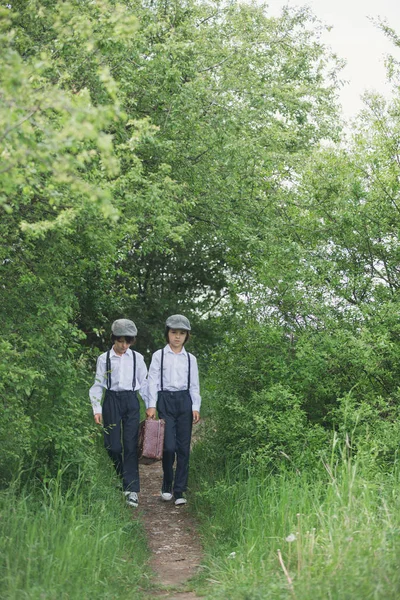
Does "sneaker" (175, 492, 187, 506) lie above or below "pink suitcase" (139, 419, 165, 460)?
below

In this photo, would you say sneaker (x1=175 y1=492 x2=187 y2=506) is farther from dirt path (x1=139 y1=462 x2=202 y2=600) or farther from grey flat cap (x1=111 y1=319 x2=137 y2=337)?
grey flat cap (x1=111 y1=319 x2=137 y2=337)

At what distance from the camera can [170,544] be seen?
7484mm

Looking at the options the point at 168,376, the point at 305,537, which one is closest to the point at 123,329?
the point at 168,376

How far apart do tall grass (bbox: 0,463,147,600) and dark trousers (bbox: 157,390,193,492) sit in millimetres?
1361

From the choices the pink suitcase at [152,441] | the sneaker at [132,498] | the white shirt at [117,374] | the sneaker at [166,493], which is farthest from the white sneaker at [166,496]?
the white shirt at [117,374]

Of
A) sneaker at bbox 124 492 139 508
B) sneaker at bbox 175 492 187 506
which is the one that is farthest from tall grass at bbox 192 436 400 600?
sneaker at bbox 124 492 139 508

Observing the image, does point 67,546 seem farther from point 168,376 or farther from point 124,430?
point 168,376

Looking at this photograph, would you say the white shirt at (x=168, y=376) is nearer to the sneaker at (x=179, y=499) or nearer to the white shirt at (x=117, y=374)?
the white shirt at (x=117, y=374)

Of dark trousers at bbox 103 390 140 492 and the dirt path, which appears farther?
dark trousers at bbox 103 390 140 492

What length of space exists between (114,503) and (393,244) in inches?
168

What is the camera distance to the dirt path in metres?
6.13

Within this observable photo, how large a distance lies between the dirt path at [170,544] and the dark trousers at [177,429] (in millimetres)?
378

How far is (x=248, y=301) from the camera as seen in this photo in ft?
30.7

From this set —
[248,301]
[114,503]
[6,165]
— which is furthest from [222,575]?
[248,301]
